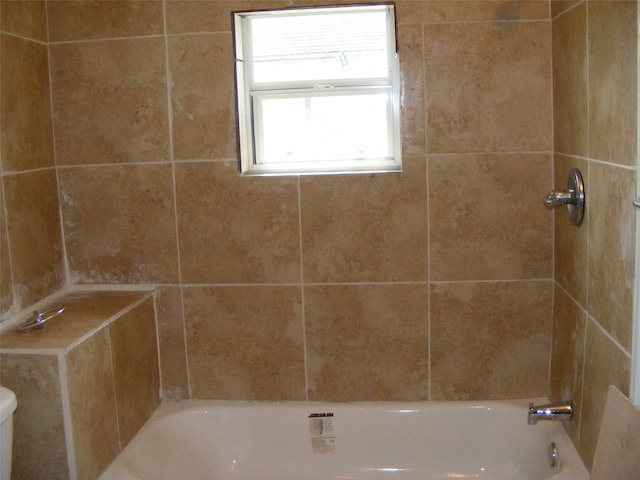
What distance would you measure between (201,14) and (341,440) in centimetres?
146

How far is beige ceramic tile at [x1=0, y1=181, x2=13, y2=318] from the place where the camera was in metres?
1.98

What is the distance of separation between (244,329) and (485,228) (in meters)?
0.87

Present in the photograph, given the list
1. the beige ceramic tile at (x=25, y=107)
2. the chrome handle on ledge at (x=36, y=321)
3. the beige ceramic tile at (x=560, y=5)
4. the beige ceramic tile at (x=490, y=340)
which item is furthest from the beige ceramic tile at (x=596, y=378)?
the beige ceramic tile at (x=25, y=107)

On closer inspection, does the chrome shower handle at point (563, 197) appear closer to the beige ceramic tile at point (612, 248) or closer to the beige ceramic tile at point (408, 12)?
the beige ceramic tile at point (612, 248)

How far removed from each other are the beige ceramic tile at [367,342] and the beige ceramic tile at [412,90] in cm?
47

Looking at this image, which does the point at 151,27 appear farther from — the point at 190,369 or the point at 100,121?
the point at 190,369

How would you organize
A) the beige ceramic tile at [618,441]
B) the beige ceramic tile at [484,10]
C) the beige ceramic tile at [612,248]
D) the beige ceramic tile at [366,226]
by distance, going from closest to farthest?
the beige ceramic tile at [618,441] → the beige ceramic tile at [612,248] → the beige ceramic tile at [484,10] → the beige ceramic tile at [366,226]

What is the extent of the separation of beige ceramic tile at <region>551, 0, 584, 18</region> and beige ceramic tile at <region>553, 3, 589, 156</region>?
0.7 inches

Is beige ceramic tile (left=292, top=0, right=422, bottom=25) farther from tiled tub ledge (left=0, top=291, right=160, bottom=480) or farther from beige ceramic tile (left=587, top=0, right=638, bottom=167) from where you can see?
tiled tub ledge (left=0, top=291, right=160, bottom=480)

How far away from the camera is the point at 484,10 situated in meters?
2.11

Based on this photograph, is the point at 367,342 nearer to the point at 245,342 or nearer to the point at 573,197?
the point at 245,342

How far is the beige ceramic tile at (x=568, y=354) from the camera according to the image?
1.92m

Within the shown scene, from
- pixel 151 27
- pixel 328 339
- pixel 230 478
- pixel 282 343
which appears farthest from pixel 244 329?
pixel 151 27

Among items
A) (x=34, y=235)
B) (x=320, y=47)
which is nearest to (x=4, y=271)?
(x=34, y=235)
